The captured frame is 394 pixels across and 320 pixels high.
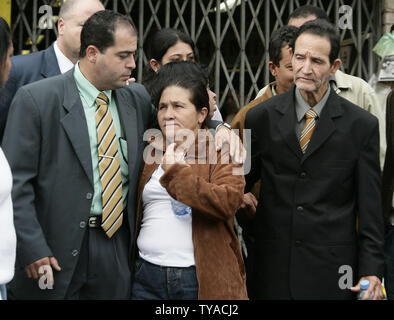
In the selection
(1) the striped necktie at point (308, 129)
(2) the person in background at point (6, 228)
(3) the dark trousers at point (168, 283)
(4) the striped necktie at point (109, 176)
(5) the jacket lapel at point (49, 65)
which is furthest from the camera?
(5) the jacket lapel at point (49, 65)

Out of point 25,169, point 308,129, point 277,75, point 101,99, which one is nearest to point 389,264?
point 308,129

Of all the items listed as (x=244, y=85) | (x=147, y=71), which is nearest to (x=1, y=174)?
(x=147, y=71)

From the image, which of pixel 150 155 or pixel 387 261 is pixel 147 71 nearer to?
pixel 150 155

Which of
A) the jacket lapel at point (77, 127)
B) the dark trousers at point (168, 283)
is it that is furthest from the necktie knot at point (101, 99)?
the dark trousers at point (168, 283)

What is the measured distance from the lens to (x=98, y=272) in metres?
3.21

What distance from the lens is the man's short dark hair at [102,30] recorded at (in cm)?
335

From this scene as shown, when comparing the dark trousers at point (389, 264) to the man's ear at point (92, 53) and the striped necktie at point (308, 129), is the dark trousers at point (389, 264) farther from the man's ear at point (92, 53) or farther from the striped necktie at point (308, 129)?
the man's ear at point (92, 53)

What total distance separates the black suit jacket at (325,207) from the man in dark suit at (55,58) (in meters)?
1.52

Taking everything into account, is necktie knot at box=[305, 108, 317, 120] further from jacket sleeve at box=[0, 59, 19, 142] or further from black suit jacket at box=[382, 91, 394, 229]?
jacket sleeve at box=[0, 59, 19, 142]

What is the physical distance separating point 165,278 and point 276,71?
1776 millimetres

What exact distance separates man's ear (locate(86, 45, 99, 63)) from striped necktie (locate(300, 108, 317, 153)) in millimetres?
1140

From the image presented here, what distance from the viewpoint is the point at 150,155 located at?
11.0 ft

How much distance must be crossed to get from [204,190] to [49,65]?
1575mm
